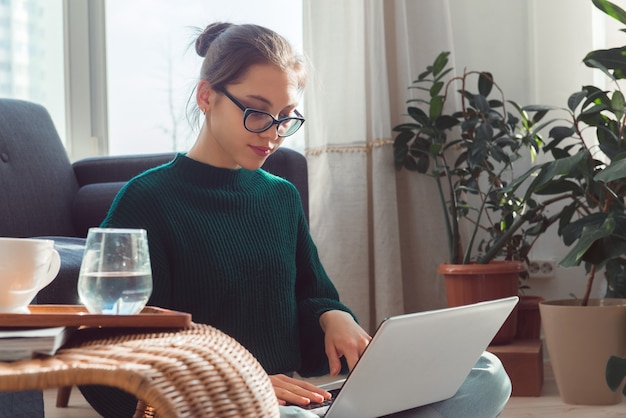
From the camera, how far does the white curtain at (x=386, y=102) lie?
309 centimetres

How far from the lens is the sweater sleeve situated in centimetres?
137

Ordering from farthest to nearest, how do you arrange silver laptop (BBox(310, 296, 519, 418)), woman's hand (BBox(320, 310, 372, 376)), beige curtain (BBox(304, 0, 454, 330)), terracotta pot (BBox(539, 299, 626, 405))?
beige curtain (BBox(304, 0, 454, 330))
terracotta pot (BBox(539, 299, 626, 405))
woman's hand (BBox(320, 310, 372, 376))
silver laptop (BBox(310, 296, 519, 418))

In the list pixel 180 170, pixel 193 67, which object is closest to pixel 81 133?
pixel 193 67

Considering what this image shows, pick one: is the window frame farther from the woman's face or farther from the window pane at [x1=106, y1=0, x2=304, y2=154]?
the woman's face

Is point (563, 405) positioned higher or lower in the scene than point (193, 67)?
lower

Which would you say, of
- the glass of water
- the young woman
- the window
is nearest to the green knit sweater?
the young woman

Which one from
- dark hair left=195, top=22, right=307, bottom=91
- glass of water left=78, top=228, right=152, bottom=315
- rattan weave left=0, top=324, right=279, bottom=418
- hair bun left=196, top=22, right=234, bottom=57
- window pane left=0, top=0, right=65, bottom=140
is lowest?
A: rattan weave left=0, top=324, right=279, bottom=418

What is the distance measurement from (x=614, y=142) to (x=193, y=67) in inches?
71.4

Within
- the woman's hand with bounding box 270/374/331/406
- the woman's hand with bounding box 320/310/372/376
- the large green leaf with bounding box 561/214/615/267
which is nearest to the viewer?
the woman's hand with bounding box 270/374/331/406

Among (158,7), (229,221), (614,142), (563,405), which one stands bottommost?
(563,405)

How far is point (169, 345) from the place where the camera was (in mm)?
611

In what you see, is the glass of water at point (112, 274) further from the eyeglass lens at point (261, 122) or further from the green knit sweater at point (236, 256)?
the eyeglass lens at point (261, 122)

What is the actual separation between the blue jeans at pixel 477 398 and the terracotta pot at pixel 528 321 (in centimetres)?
167

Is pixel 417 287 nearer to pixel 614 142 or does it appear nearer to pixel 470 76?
pixel 470 76
